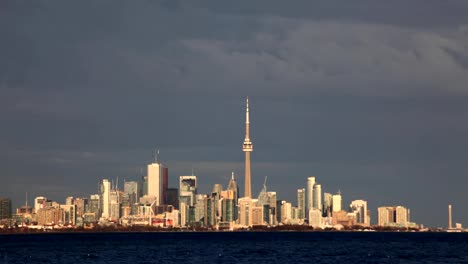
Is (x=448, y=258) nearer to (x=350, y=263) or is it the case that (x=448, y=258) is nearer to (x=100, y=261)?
(x=350, y=263)

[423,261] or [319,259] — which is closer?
[423,261]

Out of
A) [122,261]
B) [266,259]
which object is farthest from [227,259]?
[122,261]

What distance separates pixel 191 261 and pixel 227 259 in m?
8.21

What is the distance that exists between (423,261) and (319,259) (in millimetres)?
19805

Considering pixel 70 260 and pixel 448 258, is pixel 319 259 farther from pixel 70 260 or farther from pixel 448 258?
pixel 70 260

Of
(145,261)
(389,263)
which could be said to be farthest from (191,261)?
(389,263)

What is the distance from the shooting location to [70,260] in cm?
16838

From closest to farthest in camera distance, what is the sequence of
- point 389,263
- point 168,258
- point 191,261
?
1. point 389,263
2. point 191,261
3. point 168,258

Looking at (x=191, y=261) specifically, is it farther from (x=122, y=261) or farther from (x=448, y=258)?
(x=448, y=258)

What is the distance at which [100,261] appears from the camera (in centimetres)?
16388

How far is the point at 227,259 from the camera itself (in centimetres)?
16888

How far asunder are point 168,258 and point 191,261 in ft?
41.3

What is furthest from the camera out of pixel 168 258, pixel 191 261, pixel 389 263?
pixel 168 258

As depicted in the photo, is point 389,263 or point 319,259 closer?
point 389,263
